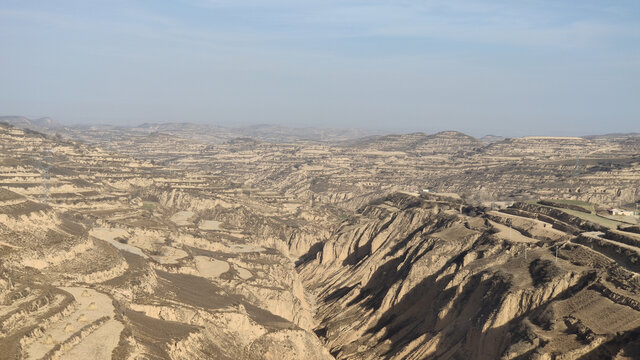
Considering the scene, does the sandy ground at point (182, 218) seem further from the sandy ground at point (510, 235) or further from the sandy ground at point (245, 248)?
the sandy ground at point (510, 235)

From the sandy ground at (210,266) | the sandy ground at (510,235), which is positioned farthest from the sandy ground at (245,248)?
the sandy ground at (510,235)

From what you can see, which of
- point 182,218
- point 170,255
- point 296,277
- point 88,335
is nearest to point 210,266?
point 170,255

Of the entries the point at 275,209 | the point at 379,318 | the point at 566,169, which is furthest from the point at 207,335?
the point at 566,169

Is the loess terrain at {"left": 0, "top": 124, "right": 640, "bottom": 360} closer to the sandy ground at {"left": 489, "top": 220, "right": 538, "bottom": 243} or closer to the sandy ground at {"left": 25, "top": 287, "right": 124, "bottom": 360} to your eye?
the sandy ground at {"left": 25, "top": 287, "right": 124, "bottom": 360}

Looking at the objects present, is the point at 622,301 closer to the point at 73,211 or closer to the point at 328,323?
the point at 328,323

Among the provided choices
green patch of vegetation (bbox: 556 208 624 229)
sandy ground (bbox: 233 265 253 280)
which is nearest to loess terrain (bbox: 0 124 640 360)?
sandy ground (bbox: 233 265 253 280)
